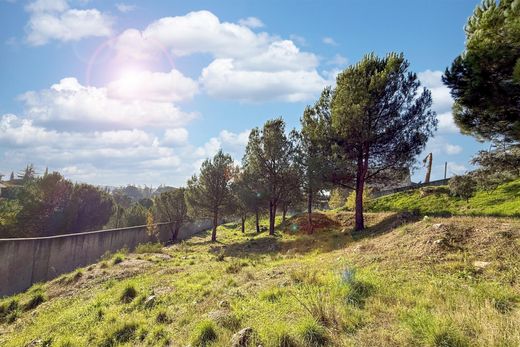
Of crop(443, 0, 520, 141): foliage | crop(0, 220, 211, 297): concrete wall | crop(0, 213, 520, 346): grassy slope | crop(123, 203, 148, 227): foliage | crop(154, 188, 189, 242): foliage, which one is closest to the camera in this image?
crop(0, 213, 520, 346): grassy slope

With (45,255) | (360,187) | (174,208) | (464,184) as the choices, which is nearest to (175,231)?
(174,208)

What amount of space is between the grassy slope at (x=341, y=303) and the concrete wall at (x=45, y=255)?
529 centimetres

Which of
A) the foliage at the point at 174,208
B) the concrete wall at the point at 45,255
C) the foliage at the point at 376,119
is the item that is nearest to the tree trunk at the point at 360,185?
the foliage at the point at 376,119

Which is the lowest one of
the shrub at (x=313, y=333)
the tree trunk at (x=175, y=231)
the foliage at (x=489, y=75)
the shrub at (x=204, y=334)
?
the tree trunk at (x=175, y=231)

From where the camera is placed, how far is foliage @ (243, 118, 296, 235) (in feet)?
101

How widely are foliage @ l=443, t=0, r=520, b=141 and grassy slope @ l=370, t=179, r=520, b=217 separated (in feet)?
20.6

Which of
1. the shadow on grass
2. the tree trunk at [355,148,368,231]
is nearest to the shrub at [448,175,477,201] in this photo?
the shadow on grass

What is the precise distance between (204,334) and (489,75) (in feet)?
42.8

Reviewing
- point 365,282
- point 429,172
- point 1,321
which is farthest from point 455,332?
point 429,172

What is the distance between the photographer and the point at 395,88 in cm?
2081

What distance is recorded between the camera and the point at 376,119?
21.2 metres

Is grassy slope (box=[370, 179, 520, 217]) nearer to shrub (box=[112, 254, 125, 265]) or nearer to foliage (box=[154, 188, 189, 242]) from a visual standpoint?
shrub (box=[112, 254, 125, 265])

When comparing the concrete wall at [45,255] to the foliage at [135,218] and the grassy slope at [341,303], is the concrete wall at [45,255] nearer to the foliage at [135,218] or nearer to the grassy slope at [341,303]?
the grassy slope at [341,303]

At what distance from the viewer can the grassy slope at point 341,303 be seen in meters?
5.25
